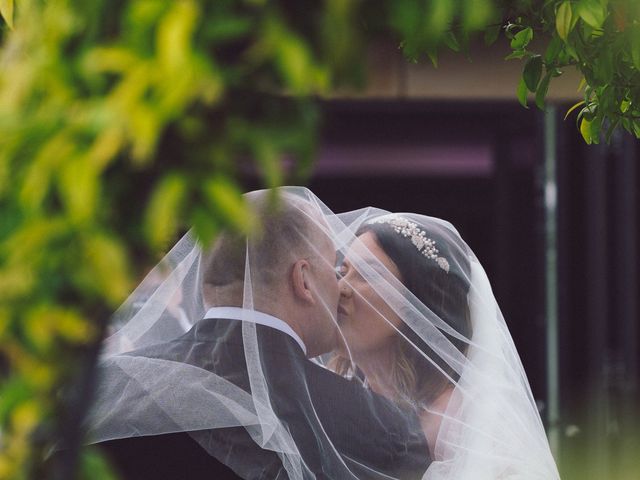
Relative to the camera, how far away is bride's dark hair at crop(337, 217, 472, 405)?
2.60m

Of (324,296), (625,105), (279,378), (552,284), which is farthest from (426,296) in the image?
(552,284)

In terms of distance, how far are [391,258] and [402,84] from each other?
3.19 metres

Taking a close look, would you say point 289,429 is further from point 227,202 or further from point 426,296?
point 227,202

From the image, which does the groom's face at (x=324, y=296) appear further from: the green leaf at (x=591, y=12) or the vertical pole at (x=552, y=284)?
the vertical pole at (x=552, y=284)

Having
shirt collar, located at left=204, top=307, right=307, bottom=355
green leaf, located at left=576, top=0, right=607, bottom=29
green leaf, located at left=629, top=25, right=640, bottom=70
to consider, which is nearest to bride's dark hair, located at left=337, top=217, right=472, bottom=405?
shirt collar, located at left=204, top=307, right=307, bottom=355

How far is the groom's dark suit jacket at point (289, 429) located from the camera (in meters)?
2.24

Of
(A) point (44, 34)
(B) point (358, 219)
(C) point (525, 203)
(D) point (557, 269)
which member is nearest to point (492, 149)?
(C) point (525, 203)

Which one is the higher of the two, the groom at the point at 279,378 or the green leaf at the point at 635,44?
the green leaf at the point at 635,44

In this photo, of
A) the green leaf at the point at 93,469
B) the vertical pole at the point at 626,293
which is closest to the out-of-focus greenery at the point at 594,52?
the green leaf at the point at 93,469

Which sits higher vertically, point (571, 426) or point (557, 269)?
point (557, 269)

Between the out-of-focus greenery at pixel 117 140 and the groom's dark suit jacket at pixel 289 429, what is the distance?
127 cm

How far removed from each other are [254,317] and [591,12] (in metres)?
1.21

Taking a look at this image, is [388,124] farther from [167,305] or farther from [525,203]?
[167,305]

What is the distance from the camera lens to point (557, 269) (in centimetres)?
552
